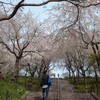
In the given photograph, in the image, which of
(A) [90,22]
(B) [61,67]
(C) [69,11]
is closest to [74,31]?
(C) [69,11]

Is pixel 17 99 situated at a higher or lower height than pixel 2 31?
lower

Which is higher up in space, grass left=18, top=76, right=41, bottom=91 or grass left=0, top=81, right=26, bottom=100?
grass left=18, top=76, right=41, bottom=91

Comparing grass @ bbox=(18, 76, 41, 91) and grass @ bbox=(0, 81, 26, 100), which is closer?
grass @ bbox=(0, 81, 26, 100)

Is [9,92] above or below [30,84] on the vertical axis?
below

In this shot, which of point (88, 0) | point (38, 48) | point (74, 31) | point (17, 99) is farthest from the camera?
point (38, 48)

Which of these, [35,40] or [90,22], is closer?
[90,22]

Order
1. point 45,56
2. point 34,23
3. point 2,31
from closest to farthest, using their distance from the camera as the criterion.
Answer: point 2,31, point 34,23, point 45,56

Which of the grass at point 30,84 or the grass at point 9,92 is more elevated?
the grass at point 30,84

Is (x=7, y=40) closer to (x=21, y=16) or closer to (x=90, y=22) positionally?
(x=21, y=16)

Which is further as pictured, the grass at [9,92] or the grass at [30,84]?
the grass at [30,84]

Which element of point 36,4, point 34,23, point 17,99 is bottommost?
point 17,99

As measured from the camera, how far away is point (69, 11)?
22141mm

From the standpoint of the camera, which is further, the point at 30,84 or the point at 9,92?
the point at 30,84

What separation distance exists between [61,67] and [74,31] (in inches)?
1930
